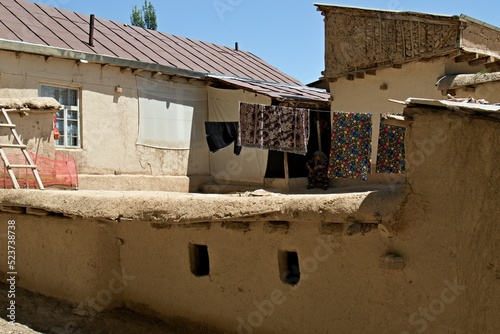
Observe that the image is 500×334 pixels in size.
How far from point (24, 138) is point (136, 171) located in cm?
363

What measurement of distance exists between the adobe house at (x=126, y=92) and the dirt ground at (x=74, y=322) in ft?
15.0

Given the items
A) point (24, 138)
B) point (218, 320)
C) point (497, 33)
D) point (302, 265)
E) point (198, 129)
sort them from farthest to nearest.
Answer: point (198, 129), point (497, 33), point (24, 138), point (218, 320), point (302, 265)

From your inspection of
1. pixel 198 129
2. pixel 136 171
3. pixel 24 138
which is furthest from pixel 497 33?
pixel 24 138

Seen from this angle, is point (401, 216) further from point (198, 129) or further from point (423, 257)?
point (198, 129)

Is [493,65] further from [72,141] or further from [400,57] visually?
[72,141]

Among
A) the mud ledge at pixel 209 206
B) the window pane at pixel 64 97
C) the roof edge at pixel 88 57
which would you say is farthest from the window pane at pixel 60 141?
the mud ledge at pixel 209 206

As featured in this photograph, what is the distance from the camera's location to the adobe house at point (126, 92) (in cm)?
1134

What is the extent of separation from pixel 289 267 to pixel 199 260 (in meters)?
1.25

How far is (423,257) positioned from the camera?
4586 millimetres

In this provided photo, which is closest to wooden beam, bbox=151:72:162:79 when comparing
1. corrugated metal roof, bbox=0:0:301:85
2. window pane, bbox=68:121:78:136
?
corrugated metal roof, bbox=0:0:301:85

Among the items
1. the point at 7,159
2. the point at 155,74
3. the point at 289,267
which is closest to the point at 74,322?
the point at 289,267

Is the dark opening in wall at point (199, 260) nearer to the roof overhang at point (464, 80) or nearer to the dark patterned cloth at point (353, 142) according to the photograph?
the dark patterned cloth at point (353, 142)

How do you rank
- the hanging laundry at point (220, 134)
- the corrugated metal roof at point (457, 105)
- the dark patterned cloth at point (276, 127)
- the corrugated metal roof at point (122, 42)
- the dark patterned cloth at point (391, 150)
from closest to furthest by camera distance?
1. the corrugated metal roof at point (457, 105)
2. the dark patterned cloth at point (391, 150)
3. the corrugated metal roof at point (122, 42)
4. the dark patterned cloth at point (276, 127)
5. the hanging laundry at point (220, 134)

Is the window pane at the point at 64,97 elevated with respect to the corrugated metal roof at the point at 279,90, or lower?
lower
